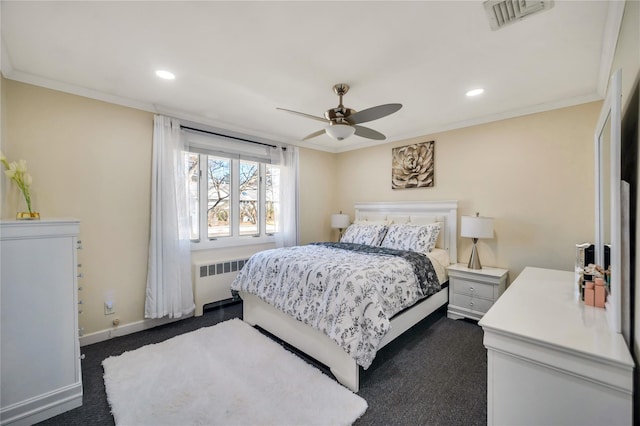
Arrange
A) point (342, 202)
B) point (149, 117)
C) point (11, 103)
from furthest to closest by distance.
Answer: point (342, 202)
point (149, 117)
point (11, 103)

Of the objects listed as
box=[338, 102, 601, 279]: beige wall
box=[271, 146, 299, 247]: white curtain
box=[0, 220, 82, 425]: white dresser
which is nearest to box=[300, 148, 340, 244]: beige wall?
box=[271, 146, 299, 247]: white curtain

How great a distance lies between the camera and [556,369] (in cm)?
106

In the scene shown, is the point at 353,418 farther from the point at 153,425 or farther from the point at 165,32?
the point at 165,32

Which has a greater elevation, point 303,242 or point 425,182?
point 425,182

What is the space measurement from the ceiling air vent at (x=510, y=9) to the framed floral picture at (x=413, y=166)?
2.26 metres

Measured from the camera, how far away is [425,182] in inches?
151

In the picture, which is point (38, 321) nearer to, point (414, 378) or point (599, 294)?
point (414, 378)

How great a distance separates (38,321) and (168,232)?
4.57 feet

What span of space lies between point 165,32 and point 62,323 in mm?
2086

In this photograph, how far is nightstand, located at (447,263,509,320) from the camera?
2.89 m

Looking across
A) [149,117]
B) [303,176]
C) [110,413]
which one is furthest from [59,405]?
[303,176]

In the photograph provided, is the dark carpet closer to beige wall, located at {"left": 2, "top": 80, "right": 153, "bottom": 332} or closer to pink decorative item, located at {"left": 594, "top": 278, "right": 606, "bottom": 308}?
beige wall, located at {"left": 2, "top": 80, "right": 153, "bottom": 332}

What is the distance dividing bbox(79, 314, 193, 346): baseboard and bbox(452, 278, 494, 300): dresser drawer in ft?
11.1

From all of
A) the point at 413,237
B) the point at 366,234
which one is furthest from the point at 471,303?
the point at 366,234
